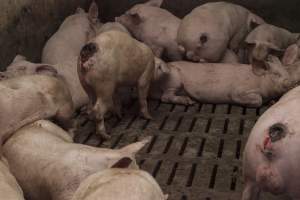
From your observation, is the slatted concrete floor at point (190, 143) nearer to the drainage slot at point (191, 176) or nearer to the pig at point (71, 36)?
the drainage slot at point (191, 176)

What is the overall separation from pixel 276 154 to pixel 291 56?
2.52 meters

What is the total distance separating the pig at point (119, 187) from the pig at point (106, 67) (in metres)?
1.99

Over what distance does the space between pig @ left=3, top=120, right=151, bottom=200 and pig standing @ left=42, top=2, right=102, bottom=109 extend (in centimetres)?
138

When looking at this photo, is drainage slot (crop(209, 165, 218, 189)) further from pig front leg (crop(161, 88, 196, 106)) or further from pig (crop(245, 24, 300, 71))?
pig (crop(245, 24, 300, 71))

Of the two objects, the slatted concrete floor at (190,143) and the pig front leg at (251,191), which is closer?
the pig front leg at (251,191)

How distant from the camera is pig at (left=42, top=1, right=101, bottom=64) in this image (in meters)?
5.34

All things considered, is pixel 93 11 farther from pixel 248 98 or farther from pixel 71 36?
pixel 248 98

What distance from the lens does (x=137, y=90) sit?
16.0 ft

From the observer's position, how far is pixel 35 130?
351 centimetres

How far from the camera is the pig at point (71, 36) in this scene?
5340 millimetres

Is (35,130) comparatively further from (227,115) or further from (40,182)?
(227,115)

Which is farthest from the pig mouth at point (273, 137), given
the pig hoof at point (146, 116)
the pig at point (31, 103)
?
the pig hoof at point (146, 116)

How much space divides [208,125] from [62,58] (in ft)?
4.99

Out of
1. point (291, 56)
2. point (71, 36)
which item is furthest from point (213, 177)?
point (71, 36)
